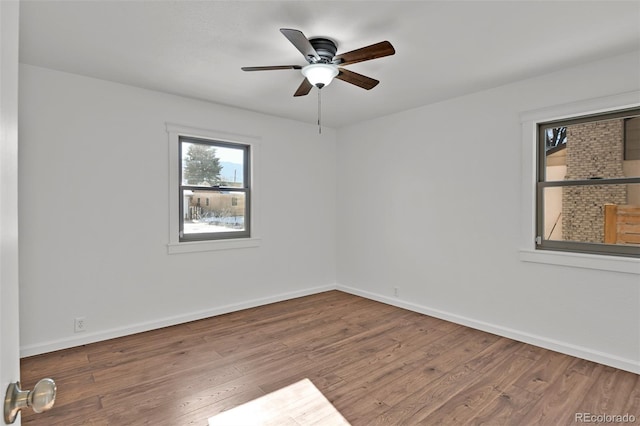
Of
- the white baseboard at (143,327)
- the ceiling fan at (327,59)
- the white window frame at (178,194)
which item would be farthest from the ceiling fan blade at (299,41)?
the white baseboard at (143,327)

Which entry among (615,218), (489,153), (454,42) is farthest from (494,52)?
(615,218)

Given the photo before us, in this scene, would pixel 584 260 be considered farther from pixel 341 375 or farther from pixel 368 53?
pixel 368 53

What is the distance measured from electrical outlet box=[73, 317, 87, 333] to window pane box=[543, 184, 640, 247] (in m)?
4.68

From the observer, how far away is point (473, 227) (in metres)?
3.83

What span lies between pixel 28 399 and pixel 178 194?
3478 mm

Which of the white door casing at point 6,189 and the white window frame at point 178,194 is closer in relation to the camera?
the white door casing at point 6,189

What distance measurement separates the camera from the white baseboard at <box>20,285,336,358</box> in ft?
10.2

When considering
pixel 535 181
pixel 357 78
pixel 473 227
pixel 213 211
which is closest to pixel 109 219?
pixel 213 211

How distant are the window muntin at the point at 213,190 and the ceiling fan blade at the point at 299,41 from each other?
224 cm

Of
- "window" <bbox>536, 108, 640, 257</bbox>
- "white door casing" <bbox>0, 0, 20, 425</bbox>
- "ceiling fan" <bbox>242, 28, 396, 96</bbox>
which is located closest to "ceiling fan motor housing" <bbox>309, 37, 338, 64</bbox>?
"ceiling fan" <bbox>242, 28, 396, 96</bbox>

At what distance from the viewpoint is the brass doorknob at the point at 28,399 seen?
0.61 meters

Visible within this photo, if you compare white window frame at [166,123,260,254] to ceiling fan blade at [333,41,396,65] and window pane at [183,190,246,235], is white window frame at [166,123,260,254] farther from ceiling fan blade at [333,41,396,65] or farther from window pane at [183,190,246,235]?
ceiling fan blade at [333,41,396,65]

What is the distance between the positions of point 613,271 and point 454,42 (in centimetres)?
238

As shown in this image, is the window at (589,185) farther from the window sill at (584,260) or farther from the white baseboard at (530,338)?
the white baseboard at (530,338)
